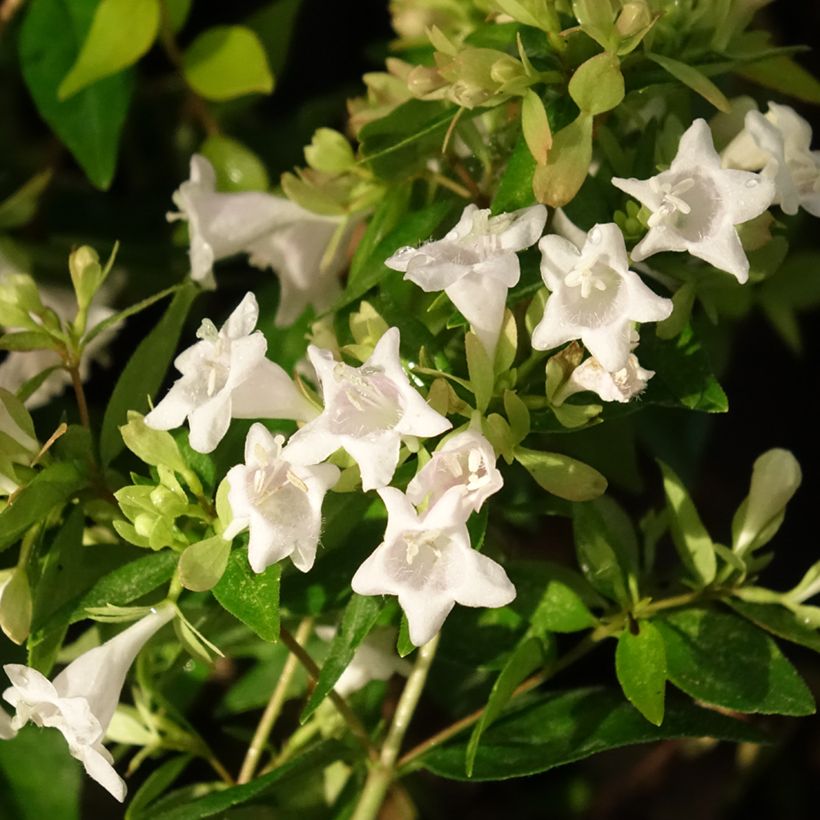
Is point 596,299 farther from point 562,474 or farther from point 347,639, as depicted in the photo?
point 347,639

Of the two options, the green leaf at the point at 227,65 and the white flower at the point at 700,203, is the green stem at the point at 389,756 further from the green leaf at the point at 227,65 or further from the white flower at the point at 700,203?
the green leaf at the point at 227,65

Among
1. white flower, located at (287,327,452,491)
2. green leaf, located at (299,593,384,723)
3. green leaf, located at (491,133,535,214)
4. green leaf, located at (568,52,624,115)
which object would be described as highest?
green leaf, located at (568,52,624,115)

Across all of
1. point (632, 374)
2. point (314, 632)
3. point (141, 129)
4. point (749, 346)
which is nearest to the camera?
point (632, 374)

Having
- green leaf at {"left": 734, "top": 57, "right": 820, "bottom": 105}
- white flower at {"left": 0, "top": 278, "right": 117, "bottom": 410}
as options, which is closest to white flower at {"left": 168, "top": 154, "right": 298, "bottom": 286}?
white flower at {"left": 0, "top": 278, "right": 117, "bottom": 410}

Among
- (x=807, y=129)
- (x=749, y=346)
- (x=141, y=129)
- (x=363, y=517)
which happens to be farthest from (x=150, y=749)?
(x=749, y=346)

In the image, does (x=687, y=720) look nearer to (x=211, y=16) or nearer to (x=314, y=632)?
(x=314, y=632)

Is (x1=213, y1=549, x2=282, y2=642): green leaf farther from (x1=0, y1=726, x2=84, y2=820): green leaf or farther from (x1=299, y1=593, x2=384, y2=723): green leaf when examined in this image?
(x1=0, y1=726, x2=84, y2=820): green leaf
